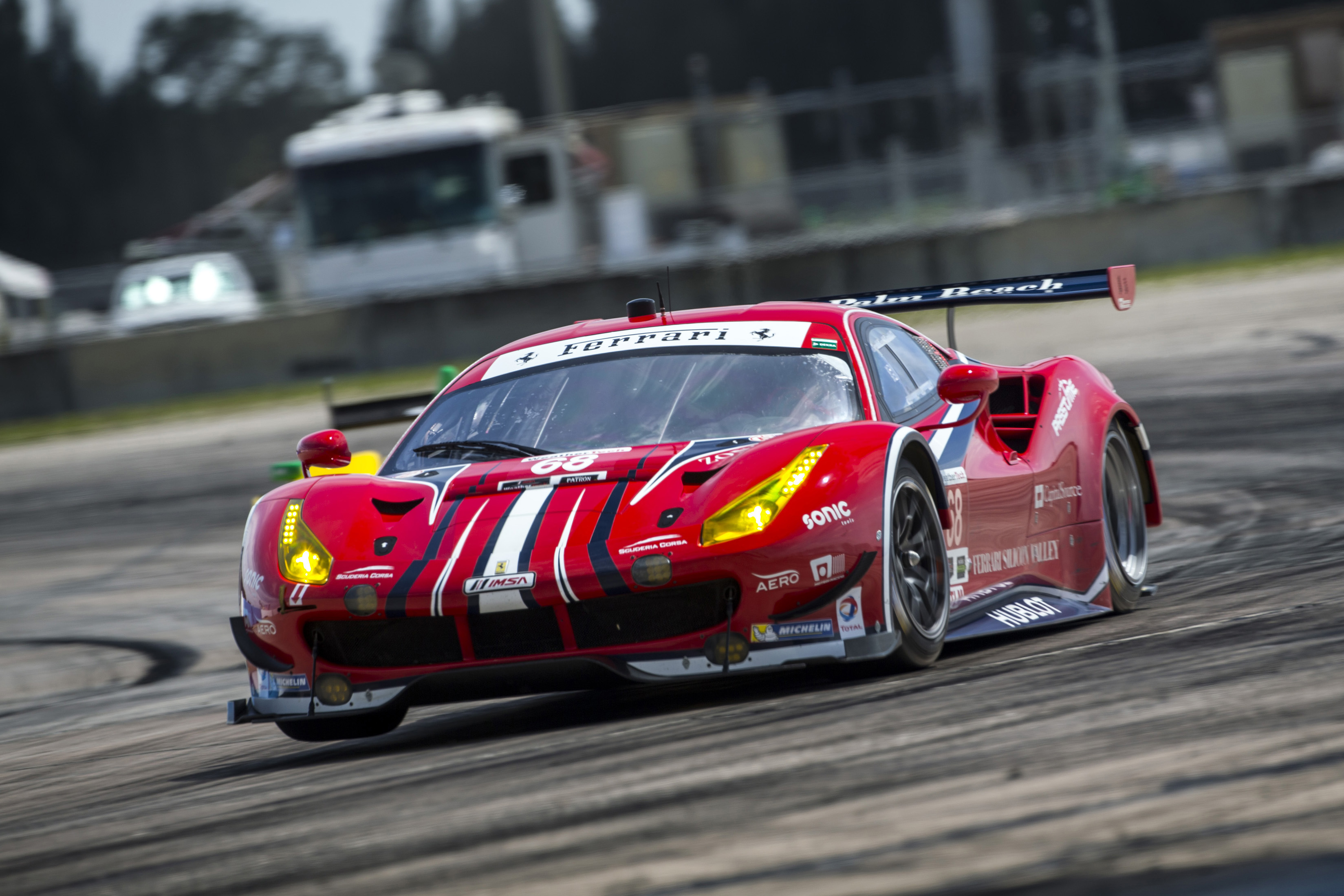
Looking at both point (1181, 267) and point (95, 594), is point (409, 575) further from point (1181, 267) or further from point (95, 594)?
point (1181, 267)

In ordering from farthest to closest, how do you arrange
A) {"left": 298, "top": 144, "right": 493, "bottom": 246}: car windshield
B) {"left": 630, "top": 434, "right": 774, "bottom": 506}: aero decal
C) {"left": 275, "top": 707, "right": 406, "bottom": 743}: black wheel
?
1. {"left": 298, "top": 144, "right": 493, "bottom": 246}: car windshield
2. {"left": 275, "top": 707, "right": 406, "bottom": 743}: black wheel
3. {"left": 630, "top": 434, "right": 774, "bottom": 506}: aero decal

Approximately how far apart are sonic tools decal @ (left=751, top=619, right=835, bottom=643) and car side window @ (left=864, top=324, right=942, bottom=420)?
3.87ft

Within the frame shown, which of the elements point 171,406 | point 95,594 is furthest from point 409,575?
point 171,406

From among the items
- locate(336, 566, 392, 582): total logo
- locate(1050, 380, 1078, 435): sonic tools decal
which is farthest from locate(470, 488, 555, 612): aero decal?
locate(1050, 380, 1078, 435): sonic tools decal

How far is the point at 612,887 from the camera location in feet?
10.0

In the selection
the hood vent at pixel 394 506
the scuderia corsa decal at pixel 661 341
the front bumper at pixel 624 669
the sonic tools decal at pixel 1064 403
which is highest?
the scuderia corsa decal at pixel 661 341

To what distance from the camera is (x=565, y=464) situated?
522 cm

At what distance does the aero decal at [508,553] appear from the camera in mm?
4742

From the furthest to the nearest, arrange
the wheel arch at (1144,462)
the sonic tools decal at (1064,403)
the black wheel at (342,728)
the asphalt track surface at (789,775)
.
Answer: the wheel arch at (1144,462) → the sonic tools decal at (1064,403) → the black wheel at (342,728) → the asphalt track surface at (789,775)

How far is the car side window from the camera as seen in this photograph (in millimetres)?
5918

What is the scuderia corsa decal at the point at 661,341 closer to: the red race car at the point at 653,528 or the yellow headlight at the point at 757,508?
the red race car at the point at 653,528

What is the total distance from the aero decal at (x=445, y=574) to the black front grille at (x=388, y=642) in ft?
0.11

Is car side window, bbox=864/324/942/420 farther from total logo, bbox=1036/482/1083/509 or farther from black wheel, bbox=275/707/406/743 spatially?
black wheel, bbox=275/707/406/743

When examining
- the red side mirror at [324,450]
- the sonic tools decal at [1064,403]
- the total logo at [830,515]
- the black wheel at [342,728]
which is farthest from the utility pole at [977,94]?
the total logo at [830,515]
